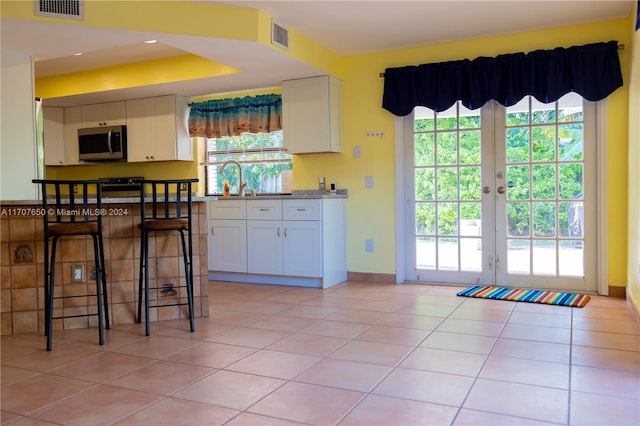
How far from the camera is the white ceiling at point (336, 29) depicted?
152 inches

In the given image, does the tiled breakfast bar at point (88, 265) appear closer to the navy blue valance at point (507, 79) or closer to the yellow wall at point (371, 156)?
the yellow wall at point (371, 156)

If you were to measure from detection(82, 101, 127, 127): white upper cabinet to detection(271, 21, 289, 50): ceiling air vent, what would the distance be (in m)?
2.78

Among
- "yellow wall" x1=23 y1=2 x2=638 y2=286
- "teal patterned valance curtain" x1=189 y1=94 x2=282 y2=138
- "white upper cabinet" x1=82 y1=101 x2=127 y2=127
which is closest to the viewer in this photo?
"yellow wall" x1=23 y1=2 x2=638 y2=286

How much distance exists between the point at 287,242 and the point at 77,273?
6.77 feet

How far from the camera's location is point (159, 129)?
602 centimetres

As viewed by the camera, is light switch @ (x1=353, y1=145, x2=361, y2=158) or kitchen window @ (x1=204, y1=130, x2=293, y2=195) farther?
kitchen window @ (x1=204, y1=130, x2=293, y2=195)

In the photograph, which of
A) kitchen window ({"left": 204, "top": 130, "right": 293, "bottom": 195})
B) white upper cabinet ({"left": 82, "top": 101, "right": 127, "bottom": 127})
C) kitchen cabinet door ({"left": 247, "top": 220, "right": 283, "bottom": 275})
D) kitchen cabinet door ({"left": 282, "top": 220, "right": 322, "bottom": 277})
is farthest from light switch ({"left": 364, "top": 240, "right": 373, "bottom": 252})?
white upper cabinet ({"left": 82, "top": 101, "right": 127, "bottom": 127})

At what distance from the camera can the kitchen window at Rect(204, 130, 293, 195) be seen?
5887 millimetres

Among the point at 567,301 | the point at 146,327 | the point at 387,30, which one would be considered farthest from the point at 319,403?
the point at 387,30

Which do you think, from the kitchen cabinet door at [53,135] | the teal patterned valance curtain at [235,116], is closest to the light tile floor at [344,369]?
the teal patterned valance curtain at [235,116]

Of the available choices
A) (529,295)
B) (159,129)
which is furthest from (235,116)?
(529,295)

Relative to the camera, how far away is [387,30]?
15.0 ft

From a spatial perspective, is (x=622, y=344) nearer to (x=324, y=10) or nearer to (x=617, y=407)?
(x=617, y=407)

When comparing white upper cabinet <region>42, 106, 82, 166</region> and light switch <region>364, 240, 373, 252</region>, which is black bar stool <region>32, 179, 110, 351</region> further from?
white upper cabinet <region>42, 106, 82, 166</region>
